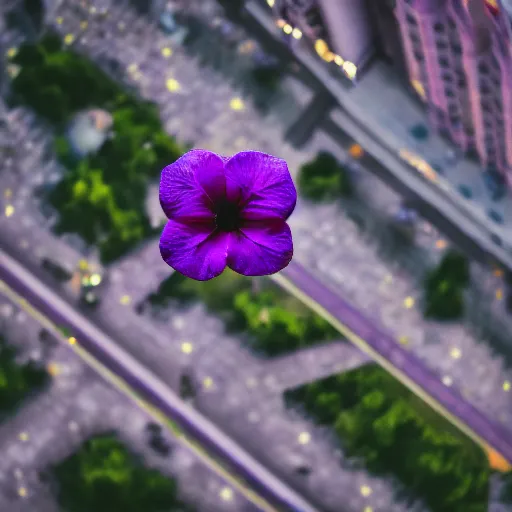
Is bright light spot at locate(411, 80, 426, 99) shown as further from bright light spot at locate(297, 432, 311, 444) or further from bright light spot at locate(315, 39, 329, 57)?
bright light spot at locate(297, 432, 311, 444)

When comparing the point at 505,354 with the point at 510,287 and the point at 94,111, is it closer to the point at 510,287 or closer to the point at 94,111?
the point at 510,287

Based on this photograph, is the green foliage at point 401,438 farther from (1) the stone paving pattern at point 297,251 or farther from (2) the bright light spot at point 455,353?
(2) the bright light spot at point 455,353

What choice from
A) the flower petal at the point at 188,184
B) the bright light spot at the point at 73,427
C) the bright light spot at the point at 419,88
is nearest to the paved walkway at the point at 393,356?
the bright light spot at the point at 419,88

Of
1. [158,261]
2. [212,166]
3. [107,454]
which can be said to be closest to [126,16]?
[158,261]

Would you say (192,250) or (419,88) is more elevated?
(192,250)

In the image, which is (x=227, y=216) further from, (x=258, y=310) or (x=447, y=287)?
(x=447, y=287)

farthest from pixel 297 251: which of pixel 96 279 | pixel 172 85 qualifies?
pixel 172 85
